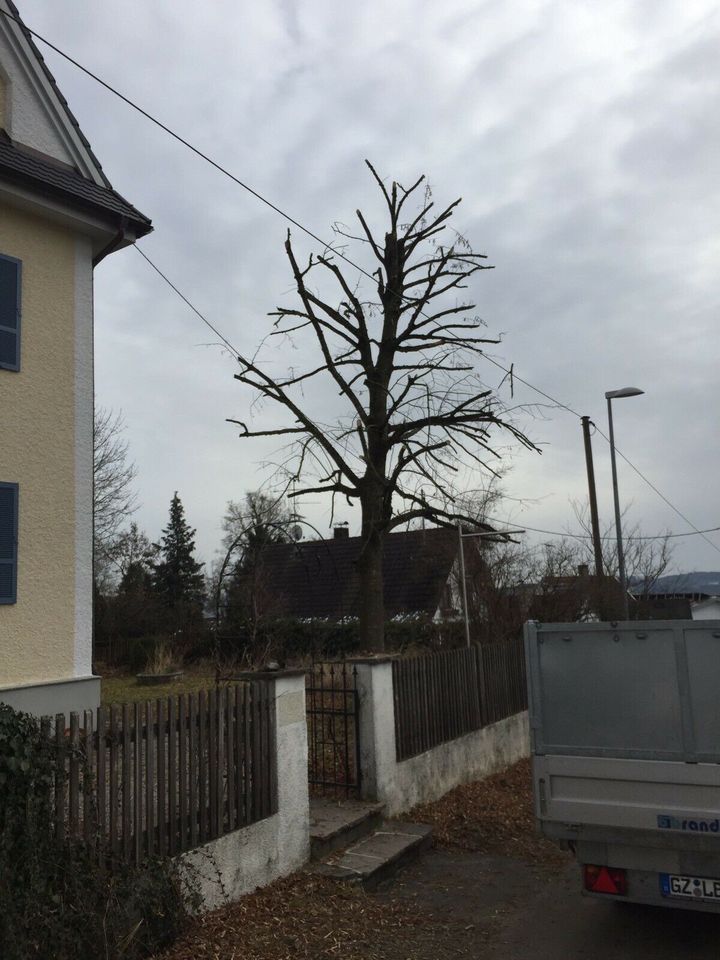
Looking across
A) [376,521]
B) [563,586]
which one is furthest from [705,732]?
[563,586]

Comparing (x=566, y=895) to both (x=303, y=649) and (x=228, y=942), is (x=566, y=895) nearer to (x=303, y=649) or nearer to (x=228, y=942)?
(x=228, y=942)

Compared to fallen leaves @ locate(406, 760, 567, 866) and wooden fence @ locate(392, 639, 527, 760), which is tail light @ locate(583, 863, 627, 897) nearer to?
fallen leaves @ locate(406, 760, 567, 866)

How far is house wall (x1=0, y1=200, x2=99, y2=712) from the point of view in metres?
8.17

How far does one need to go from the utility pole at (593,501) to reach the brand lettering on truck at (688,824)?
18.6 metres

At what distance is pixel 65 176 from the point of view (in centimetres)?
931

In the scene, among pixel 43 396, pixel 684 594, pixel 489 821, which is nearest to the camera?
pixel 43 396

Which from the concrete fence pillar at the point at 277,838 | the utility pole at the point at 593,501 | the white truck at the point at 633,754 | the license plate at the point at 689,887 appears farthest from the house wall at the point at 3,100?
the utility pole at the point at 593,501

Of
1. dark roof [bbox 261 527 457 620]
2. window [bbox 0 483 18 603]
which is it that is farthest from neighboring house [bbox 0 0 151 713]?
dark roof [bbox 261 527 457 620]

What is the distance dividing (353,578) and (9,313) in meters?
25.2

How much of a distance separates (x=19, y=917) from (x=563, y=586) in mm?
18066

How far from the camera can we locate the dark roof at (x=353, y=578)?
1097 inches

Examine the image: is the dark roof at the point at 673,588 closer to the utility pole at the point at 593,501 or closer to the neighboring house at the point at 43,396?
the utility pole at the point at 593,501

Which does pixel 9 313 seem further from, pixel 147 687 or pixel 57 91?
pixel 147 687

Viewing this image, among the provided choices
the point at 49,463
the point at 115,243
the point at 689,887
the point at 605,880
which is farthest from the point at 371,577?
the point at 689,887
